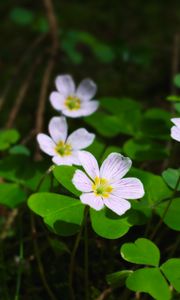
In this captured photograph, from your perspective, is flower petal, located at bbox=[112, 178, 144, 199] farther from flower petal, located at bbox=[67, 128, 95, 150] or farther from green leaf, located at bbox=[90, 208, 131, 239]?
flower petal, located at bbox=[67, 128, 95, 150]

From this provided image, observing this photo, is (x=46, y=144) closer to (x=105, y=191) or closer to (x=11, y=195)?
(x=11, y=195)

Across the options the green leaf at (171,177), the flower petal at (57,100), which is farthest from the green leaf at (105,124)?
the green leaf at (171,177)

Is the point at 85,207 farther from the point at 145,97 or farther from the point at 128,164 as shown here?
the point at 145,97

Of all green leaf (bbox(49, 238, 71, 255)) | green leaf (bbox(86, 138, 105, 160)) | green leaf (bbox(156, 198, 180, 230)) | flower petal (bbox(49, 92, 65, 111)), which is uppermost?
flower petal (bbox(49, 92, 65, 111))

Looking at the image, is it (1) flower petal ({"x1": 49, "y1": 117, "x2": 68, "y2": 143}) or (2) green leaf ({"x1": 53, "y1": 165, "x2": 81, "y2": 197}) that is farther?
(1) flower petal ({"x1": 49, "y1": 117, "x2": 68, "y2": 143})

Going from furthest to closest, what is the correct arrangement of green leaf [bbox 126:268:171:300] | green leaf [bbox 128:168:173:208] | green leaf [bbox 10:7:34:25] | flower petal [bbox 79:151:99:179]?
green leaf [bbox 10:7:34:25] < green leaf [bbox 128:168:173:208] < flower petal [bbox 79:151:99:179] < green leaf [bbox 126:268:171:300]

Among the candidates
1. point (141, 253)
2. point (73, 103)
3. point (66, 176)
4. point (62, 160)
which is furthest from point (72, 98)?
point (141, 253)

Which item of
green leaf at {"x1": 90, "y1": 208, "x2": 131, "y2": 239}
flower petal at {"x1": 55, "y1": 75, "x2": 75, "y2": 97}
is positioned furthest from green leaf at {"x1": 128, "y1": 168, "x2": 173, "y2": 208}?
flower petal at {"x1": 55, "y1": 75, "x2": 75, "y2": 97}

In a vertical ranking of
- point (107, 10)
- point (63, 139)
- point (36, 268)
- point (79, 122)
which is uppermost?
point (107, 10)

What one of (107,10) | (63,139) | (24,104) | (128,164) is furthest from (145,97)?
(128,164)
